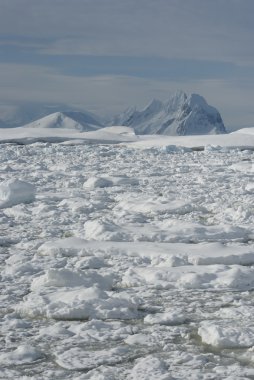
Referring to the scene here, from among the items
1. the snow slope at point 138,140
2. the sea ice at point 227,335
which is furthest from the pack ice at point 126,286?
the snow slope at point 138,140

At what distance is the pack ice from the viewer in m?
3.57

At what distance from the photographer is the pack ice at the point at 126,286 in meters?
3.57

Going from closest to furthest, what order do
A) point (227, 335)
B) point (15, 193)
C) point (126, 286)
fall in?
point (227, 335) → point (126, 286) → point (15, 193)

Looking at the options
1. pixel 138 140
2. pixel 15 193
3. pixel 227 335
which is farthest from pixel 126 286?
pixel 138 140

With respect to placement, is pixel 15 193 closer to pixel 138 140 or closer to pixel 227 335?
pixel 227 335

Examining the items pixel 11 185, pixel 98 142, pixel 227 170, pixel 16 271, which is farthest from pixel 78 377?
pixel 98 142

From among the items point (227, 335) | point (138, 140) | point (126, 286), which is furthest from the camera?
point (138, 140)

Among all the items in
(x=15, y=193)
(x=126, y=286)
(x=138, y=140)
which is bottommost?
(x=126, y=286)

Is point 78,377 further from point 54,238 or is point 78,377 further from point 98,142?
point 98,142

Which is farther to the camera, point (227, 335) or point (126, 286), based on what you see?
point (126, 286)

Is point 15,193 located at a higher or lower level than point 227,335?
higher

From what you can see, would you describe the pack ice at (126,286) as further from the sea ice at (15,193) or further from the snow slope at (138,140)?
the snow slope at (138,140)

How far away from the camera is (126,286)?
5117 millimetres

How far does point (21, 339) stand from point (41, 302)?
2.15 feet
